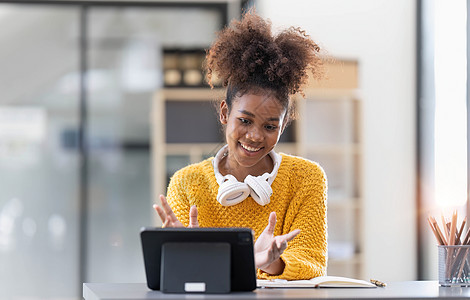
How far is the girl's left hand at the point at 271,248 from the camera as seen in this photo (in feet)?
6.48

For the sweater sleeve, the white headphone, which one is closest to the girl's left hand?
the sweater sleeve

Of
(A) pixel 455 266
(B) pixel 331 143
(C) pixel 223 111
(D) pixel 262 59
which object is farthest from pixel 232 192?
(B) pixel 331 143

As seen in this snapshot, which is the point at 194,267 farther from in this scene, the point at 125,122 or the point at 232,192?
the point at 125,122

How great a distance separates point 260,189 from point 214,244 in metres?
0.50

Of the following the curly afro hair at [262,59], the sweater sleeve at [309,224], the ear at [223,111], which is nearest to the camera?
the sweater sleeve at [309,224]

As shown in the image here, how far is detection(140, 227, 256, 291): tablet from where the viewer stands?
1.88m

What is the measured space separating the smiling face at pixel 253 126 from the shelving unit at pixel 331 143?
10.7 feet

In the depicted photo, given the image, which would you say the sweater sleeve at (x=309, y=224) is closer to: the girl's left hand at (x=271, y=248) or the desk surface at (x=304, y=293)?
the girl's left hand at (x=271, y=248)

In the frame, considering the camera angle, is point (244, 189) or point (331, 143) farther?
point (331, 143)

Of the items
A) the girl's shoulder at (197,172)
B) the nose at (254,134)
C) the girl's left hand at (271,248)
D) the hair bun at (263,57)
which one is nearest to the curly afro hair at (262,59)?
the hair bun at (263,57)

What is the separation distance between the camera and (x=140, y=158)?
6.25 meters

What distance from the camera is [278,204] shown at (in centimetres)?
247

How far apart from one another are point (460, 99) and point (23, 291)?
131 inches

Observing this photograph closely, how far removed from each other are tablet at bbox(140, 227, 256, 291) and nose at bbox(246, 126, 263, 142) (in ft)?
1.64
